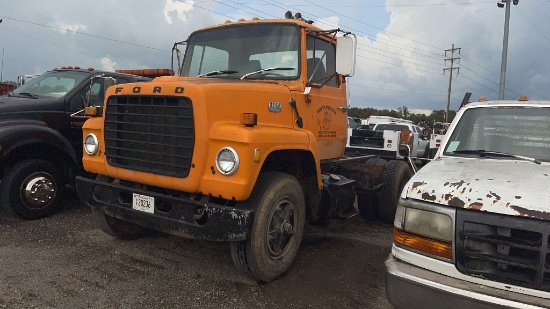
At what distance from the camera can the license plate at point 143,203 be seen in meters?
3.83


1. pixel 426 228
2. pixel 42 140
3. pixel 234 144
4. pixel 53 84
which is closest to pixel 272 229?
pixel 234 144

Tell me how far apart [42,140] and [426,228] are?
5165 mm

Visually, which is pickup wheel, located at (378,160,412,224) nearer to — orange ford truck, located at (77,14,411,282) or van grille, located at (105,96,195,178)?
orange ford truck, located at (77,14,411,282)

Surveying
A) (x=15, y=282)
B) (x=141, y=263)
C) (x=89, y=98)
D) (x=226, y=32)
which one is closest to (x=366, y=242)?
(x=141, y=263)

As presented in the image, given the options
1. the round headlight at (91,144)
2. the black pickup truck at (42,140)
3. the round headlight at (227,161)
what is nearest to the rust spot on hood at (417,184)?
the round headlight at (227,161)

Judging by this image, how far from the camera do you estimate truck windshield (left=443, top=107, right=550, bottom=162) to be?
3.63 meters

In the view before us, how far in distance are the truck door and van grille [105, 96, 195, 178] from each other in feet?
5.20

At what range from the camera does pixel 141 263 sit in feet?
14.5

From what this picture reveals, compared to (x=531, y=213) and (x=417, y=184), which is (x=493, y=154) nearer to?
(x=417, y=184)

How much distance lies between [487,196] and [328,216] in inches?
101

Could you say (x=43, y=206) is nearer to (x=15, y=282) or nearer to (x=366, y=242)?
(x=15, y=282)

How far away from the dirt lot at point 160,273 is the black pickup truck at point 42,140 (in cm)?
40

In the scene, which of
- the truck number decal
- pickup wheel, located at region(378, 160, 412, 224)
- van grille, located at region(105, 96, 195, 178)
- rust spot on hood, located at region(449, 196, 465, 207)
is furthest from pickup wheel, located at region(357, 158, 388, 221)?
rust spot on hood, located at region(449, 196, 465, 207)

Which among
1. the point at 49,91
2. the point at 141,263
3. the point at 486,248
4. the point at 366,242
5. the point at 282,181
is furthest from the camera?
the point at 49,91
